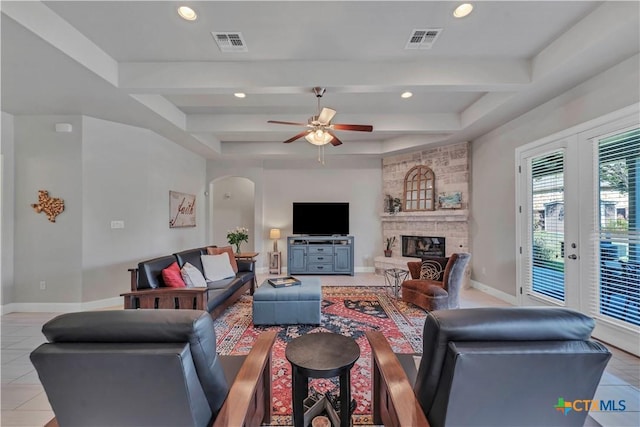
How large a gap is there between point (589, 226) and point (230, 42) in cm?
430

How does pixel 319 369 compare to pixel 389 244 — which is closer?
pixel 319 369

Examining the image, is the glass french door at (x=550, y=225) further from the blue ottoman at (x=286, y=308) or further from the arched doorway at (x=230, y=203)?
the arched doorway at (x=230, y=203)

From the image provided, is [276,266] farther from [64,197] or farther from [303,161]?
[64,197]

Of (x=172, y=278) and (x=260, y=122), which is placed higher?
(x=260, y=122)

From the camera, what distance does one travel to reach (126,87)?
3.15 m

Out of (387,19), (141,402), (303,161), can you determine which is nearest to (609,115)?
(387,19)

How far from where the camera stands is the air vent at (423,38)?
8.61 feet

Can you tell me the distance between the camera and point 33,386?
2.26 metres

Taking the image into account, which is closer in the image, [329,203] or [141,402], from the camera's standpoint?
[141,402]

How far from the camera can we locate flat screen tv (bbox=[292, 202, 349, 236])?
666 cm

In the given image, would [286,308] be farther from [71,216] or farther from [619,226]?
[619,226]

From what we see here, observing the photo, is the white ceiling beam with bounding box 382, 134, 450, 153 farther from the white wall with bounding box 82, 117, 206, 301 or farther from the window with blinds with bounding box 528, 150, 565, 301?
the white wall with bounding box 82, 117, 206, 301

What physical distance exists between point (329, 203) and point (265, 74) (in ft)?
12.8

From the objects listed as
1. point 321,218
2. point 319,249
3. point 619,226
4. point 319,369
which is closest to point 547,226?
point 619,226
